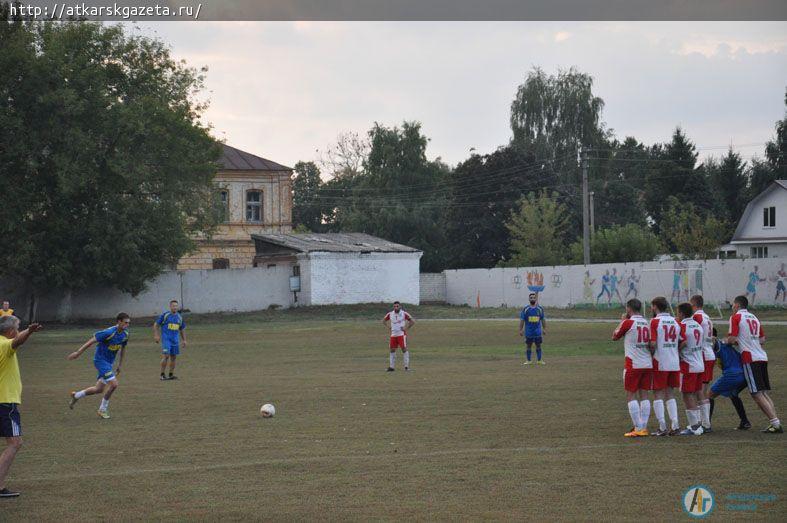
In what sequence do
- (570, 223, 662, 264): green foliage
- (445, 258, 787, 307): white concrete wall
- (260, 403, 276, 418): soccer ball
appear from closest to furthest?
(260, 403, 276, 418): soccer ball, (445, 258, 787, 307): white concrete wall, (570, 223, 662, 264): green foliage

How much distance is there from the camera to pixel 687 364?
15.2 meters

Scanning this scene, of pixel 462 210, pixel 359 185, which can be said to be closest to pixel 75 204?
pixel 462 210

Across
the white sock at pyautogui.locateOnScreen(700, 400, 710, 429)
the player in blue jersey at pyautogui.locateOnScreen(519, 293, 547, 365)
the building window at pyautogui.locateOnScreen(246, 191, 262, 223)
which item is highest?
the building window at pyautogui.locateOnScreen(246, 191, 262, 223)

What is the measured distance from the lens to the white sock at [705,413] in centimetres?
1544

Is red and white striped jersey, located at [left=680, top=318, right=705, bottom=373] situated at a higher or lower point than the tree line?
lower

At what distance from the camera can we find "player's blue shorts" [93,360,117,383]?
62.1 ft

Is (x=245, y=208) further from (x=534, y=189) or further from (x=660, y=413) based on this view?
(x=660, y=413)

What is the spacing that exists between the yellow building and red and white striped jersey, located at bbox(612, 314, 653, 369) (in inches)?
2294

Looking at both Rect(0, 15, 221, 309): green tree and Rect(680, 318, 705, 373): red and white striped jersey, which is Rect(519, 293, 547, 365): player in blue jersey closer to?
Rect(680, 318, 705, 373): red and white striped jersey

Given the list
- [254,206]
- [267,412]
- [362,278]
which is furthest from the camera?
[254,206]

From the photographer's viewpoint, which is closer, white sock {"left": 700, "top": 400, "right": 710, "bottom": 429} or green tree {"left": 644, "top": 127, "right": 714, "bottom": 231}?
white sock {"left": 700, "top": 400, "right": 710, "bottom": 429}

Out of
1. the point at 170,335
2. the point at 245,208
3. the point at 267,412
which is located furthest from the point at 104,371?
the point at 245,208

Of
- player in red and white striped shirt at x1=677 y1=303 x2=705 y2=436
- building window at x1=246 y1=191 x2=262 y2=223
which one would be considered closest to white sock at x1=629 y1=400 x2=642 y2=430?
player in red and white striped shirt at x1=677 y1=303 x2=705 y2=436

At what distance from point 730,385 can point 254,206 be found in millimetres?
60622
